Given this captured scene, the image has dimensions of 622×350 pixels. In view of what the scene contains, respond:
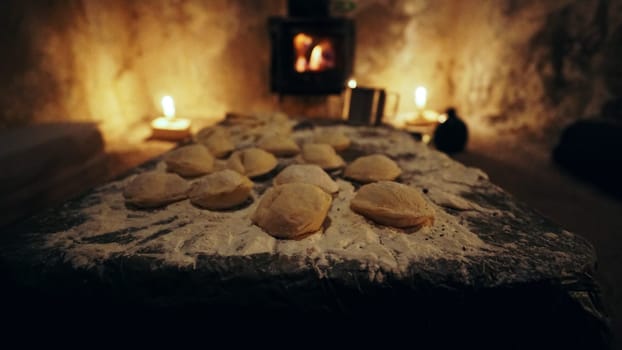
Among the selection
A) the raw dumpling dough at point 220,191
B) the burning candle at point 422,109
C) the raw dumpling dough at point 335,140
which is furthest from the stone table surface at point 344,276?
the burning candle at point 422,109

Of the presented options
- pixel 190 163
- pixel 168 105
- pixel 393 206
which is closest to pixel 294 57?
pixel 168 105

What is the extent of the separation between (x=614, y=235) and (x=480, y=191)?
1853 millimetres

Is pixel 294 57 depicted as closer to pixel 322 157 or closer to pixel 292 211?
pixel 322 157

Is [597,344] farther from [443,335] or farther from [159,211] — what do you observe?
[159,211]

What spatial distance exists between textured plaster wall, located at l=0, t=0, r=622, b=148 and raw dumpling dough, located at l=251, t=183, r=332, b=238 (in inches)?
144

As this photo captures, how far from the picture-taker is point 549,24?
4.19 metres

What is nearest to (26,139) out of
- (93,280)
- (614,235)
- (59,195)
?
(59,195)

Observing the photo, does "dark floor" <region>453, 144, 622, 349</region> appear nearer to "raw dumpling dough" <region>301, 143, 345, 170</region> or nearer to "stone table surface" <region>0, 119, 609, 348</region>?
"stone table surface" <region>0, 119, 609, 348</region>

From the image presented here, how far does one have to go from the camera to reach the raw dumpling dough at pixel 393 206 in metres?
1.34

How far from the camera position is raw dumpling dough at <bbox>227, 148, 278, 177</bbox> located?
188 centimetres

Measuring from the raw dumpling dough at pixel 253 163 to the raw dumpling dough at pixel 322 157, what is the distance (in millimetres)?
210

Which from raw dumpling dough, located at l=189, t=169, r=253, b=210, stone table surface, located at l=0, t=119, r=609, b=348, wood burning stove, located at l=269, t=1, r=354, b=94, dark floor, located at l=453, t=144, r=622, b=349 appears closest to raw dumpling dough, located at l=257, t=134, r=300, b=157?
raw dumpling dough, located at l=189, t=169, r=253, b=210

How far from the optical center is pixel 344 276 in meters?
1.12

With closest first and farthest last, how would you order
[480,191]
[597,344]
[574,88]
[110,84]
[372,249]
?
[597,344], [372,249], [480,191], [574,88], [110,84]
